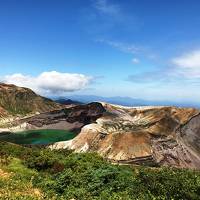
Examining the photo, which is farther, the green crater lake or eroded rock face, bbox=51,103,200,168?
the green crater lake

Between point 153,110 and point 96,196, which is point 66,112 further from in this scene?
point 96,196

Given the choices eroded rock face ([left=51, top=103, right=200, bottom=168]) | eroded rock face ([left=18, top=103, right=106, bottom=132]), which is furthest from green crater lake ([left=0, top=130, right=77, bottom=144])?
eroded rock face ([left=51, top=103, right=200, bottom=168])

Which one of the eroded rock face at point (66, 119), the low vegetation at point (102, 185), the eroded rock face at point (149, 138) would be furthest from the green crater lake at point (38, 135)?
the low vegetation at point (102, 185)

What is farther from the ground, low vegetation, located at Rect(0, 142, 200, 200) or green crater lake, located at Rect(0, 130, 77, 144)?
low vegetation, located at Rect(0, 142, 200, 200)

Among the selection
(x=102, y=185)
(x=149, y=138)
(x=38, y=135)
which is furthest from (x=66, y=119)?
(x=102, y=185)

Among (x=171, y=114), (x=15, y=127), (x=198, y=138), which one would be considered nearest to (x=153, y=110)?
Result: (x=171, y=114)

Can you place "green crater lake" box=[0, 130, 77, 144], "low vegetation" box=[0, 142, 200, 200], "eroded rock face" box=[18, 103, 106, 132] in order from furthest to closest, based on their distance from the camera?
"eroded rock face" box=[18, 103, 106, 132] → "green crater lake" box=[0, 130, 77, 144] → "low vegetation" box=[0, 142, 200, 200]

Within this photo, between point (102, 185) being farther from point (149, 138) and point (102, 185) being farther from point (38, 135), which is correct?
point (38, 135)

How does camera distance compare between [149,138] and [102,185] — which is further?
[149,138]

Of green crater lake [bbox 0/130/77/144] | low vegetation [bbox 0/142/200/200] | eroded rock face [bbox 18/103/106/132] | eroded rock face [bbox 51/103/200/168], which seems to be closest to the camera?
low vegetation [bbox 0/142/200/200]

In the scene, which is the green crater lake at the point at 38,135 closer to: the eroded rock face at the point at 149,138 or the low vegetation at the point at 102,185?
the eroded rock face at the point at 149,138

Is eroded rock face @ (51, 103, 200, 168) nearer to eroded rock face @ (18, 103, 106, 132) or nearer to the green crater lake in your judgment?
the green crater lake
